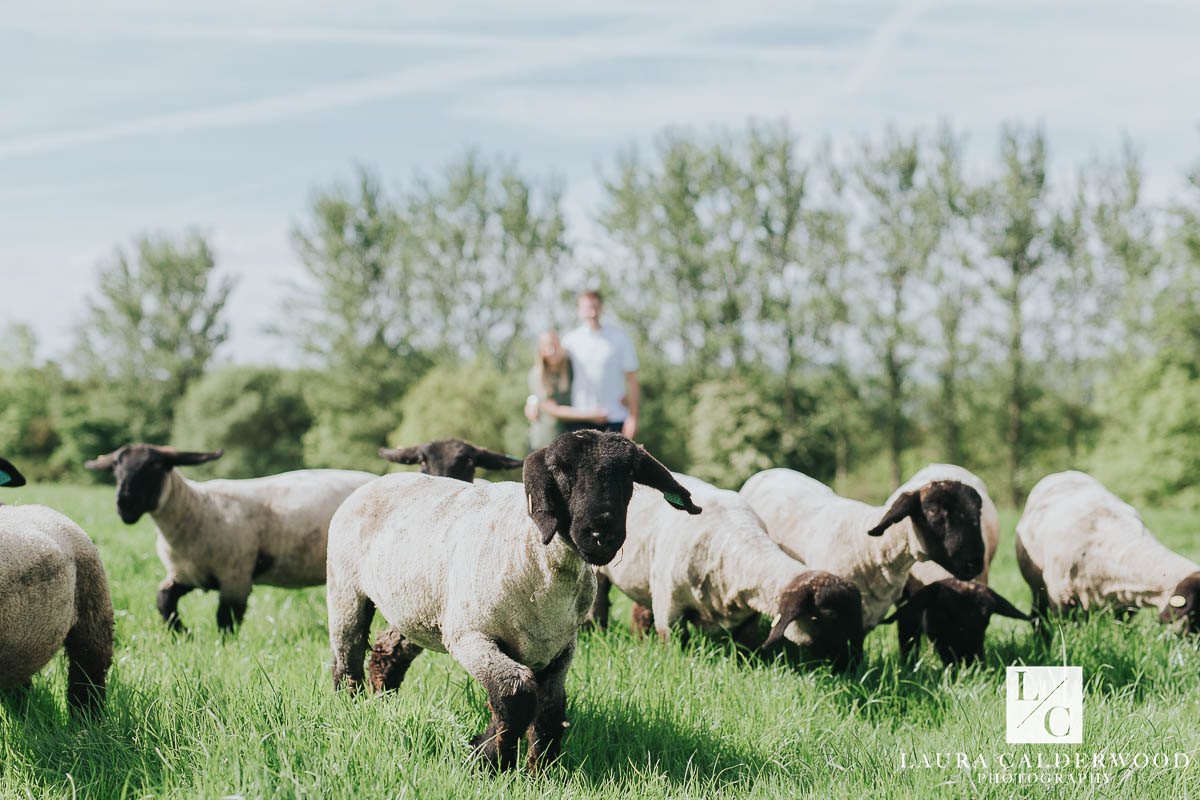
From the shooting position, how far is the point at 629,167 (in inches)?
1607

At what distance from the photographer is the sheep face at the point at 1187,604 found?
20.2 feet

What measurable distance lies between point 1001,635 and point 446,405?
104ft

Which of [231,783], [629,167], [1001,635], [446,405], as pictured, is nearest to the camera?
[231,783]

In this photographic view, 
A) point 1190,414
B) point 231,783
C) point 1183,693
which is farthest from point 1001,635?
point 1190,414

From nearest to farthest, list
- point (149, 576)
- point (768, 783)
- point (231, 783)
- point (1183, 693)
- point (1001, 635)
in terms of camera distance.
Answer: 1. point (231, 783)
2. point (768, 783)
3. point (1183, 693)
4. point (1001, 635)
5. point (149, 576)

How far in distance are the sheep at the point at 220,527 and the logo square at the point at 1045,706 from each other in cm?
448

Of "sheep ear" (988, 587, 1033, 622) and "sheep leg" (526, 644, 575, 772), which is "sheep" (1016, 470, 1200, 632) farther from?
"sheep leg" (526, 644, 575, 772)

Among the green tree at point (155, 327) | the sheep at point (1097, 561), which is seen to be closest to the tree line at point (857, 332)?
the green tree at point (155, 327)

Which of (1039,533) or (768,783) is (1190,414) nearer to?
(1039,533)

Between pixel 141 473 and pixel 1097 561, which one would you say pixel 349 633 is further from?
pixel 1097 561

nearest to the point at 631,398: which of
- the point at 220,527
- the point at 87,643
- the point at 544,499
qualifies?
the point at 220,527

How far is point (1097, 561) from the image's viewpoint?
691cm

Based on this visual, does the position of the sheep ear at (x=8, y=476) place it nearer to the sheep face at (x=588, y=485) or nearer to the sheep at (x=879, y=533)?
the sheep face at (x=588, y=485)

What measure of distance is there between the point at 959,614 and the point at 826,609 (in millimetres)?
1380
